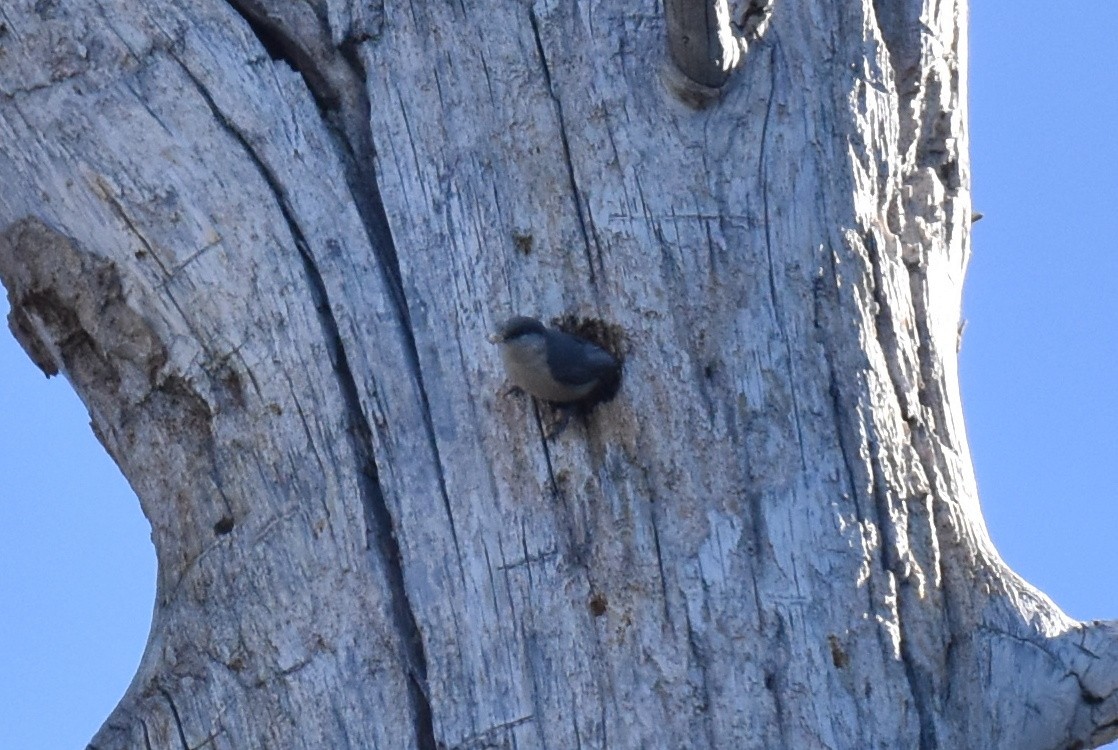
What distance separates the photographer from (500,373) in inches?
111

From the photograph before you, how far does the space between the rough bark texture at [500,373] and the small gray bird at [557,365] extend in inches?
2.0

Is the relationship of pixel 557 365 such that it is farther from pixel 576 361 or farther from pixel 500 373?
pixel 500 373

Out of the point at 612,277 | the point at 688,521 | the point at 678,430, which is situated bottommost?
the point at 688,521

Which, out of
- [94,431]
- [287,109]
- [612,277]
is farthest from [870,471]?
[94,431]

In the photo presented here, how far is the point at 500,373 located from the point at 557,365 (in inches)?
9.4

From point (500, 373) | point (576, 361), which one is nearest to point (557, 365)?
point (576, 361)

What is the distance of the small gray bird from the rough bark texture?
0.05 metres

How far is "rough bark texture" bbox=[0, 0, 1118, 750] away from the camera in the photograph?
264 centimetres

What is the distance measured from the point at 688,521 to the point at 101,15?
66.5 inches

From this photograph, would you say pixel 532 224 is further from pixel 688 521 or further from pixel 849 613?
pixel 849 613

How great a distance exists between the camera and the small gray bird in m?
2.63

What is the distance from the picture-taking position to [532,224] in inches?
115

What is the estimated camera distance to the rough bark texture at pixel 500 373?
104 inches

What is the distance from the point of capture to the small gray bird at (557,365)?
263cm
